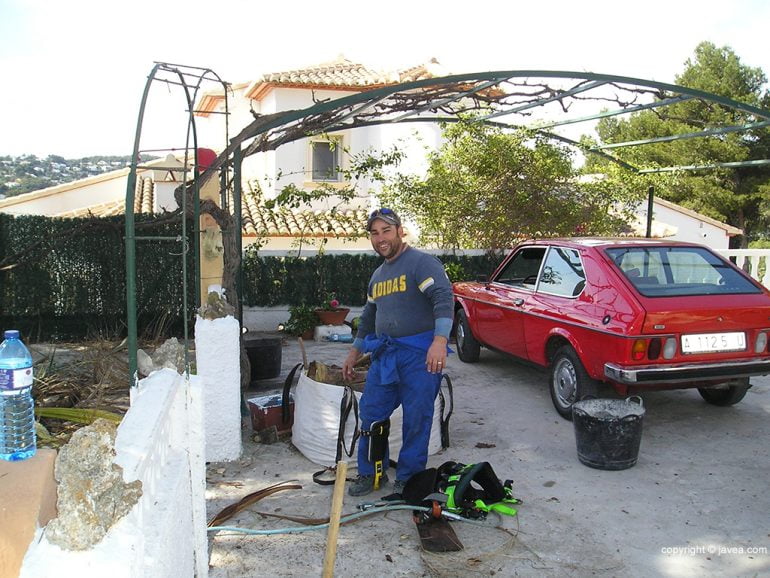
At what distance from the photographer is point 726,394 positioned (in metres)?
6.66

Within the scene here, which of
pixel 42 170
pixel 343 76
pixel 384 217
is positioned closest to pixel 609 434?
pixel 384 217

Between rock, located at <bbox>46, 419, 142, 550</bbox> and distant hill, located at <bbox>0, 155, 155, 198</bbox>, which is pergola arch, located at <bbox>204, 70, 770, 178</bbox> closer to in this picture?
rock, located at <bbox>46, 419, 142, 550</bbox>

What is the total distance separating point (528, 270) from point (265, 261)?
5.57 meters

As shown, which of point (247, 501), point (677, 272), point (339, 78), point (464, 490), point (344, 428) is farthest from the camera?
point (339, 78)

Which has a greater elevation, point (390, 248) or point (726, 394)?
point (390, 248)

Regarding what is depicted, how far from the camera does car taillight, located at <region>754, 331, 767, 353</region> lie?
5.68 m

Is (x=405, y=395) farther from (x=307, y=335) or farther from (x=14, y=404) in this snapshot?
(x=307, y=335)

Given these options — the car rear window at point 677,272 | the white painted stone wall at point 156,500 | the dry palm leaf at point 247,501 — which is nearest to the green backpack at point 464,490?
the dry palm leaf at point 247,501

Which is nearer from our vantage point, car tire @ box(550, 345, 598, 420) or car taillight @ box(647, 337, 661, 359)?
car taillight @ box(647, 337, 661, 359)

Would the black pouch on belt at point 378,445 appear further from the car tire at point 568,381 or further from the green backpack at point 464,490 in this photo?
the car tire at point 568,381

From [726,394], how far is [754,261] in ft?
26.8

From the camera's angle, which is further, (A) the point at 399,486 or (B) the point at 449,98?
(B) the point at 449,98

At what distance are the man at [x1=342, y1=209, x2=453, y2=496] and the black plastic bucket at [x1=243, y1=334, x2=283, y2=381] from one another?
3.19 metres

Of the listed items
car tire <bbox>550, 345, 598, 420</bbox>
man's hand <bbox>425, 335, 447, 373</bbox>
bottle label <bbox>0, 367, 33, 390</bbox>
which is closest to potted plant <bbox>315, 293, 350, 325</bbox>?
car tire <bbox>550, 345, 598, 420</bbox>
